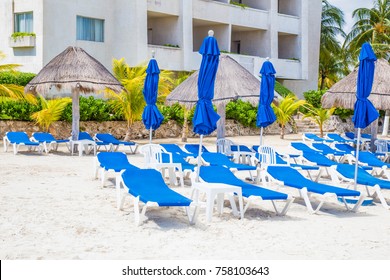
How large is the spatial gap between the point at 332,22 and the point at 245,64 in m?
17.7

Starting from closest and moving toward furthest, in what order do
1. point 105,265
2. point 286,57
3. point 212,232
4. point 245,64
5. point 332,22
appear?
point 105,265 < point 212,232 < point 245,64 < point 286,57 < point 332,22

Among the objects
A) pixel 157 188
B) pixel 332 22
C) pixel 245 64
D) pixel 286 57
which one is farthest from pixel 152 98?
pixel 332 22

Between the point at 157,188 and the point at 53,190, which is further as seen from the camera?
the point at 53,190

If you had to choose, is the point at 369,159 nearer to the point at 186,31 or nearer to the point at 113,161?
the point at 113,161

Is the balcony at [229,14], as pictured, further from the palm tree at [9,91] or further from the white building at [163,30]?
the palm tree at [9,91]

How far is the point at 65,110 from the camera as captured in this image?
2525 centimetres

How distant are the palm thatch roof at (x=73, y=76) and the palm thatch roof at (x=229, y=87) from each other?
A: 321 centimetres

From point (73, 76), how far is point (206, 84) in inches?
407

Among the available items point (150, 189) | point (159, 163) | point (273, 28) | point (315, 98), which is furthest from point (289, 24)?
point (150, 189)

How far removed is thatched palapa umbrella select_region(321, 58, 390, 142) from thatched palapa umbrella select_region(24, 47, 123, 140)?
24.8 ft

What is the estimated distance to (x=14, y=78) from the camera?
26734 mm

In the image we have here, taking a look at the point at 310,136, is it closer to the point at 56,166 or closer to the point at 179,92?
the point at 179,92

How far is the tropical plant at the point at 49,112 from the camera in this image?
2378 centimetres

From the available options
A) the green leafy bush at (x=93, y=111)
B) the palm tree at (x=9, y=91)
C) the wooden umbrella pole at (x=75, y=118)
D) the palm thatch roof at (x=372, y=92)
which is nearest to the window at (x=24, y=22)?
the green leafy bush at (x=93, y=111)
